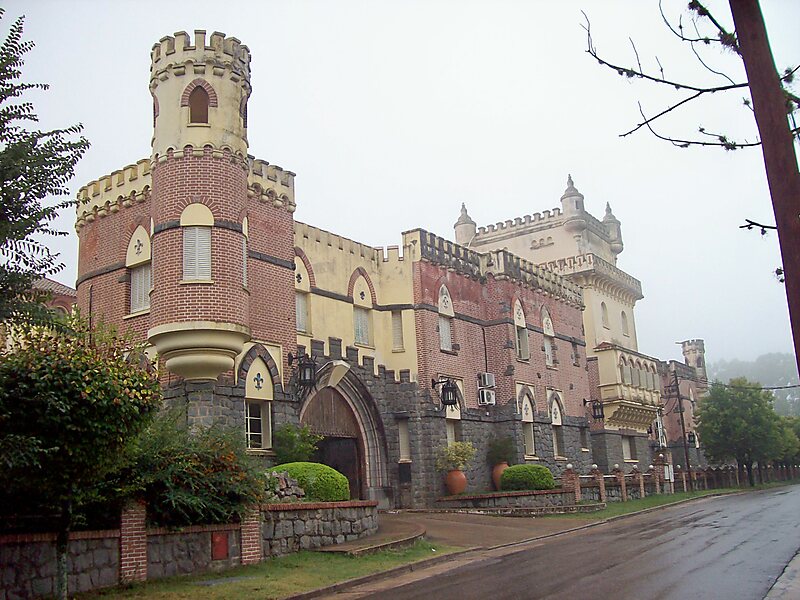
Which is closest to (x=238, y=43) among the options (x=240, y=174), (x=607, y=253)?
(x=240, y=174)

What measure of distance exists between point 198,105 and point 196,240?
403 cm

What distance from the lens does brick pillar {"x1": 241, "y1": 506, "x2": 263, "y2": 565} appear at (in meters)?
15.8

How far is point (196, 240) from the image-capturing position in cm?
2191

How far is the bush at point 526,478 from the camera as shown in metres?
30.1

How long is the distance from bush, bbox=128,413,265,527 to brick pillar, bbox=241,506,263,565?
0.24 meters

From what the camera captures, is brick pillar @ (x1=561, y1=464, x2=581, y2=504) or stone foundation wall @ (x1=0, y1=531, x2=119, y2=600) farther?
brick pillar @ (x1=561, y1=464, x2=581, y2=504)

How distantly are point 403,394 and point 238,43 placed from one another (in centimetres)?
1287

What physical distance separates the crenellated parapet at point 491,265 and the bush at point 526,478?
319 inches

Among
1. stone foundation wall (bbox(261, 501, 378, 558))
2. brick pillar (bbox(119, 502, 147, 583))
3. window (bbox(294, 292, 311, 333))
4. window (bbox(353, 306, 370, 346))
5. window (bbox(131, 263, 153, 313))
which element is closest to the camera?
brick pillar (bbox(119, 502, 147, 583))

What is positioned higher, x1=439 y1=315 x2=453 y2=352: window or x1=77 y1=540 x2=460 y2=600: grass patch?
x1=439 y1=315 x2=453 y2=352: window

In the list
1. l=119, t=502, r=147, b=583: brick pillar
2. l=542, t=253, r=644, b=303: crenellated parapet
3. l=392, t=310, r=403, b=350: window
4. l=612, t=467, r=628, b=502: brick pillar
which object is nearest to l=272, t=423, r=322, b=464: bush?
l=392, t=310, r=403, b=350: window

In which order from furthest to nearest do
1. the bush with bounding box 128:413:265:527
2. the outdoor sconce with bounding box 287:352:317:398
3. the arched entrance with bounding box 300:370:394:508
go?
the arched entrance with bounding box 300:370:394:508
the outdoor sconce with bounding box 287:352:317:398
the bush with bounding box 128:413:265:527

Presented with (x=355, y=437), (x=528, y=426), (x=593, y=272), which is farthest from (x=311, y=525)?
(x=593, y=272)

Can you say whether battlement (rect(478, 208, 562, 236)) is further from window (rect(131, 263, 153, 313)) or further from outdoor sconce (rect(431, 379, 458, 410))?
window (rect(131, 263, 153, 313))
